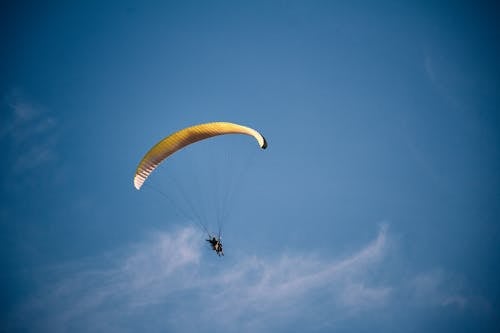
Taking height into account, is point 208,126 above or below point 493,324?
above

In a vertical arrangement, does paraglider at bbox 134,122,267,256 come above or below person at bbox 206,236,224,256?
above

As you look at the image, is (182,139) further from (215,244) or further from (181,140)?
(215,244)

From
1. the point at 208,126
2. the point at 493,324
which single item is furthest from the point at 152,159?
the point at 493,324

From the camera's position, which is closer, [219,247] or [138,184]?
[138,184]

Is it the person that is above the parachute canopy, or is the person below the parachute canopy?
below

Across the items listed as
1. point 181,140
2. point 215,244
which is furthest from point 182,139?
point 215,244

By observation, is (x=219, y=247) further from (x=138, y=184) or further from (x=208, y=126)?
(x=208, y=126)
